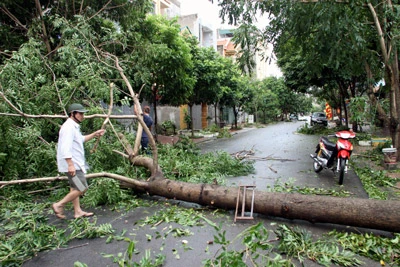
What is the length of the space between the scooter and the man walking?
487cm

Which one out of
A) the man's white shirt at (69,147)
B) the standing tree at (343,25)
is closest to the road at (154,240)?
the man's white shirt at (69,147)

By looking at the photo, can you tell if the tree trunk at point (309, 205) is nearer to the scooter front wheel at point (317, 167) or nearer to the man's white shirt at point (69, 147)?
the man's white shirt at point (69, 147)

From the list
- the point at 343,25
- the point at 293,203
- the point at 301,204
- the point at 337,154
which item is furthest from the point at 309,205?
the point at 343,25

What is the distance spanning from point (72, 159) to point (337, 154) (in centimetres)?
523

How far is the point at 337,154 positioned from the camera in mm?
6191

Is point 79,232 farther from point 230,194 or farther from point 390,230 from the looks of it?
point 390,230

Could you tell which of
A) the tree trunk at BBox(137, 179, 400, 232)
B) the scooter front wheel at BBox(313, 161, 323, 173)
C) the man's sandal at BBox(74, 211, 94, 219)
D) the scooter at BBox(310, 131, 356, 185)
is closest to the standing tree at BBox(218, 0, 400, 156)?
the scooter at BBox(310, 131, 356, 185)

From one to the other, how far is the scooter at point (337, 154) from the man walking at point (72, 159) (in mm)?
4866

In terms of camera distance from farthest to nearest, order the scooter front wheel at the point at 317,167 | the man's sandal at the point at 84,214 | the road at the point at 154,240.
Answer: the scooter front wheel at the point at 317,167 < the man's sandal at the point at 84,214 < the road at the point at 154,240

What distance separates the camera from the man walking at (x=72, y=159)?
3.98 meters


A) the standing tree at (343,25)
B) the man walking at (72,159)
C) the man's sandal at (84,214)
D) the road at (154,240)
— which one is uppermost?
the standing tree at (343,25)

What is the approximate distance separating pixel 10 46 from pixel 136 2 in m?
3.66

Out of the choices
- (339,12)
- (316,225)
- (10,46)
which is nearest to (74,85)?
(10,46)

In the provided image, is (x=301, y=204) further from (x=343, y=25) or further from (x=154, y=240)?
(x=343, y=25)
